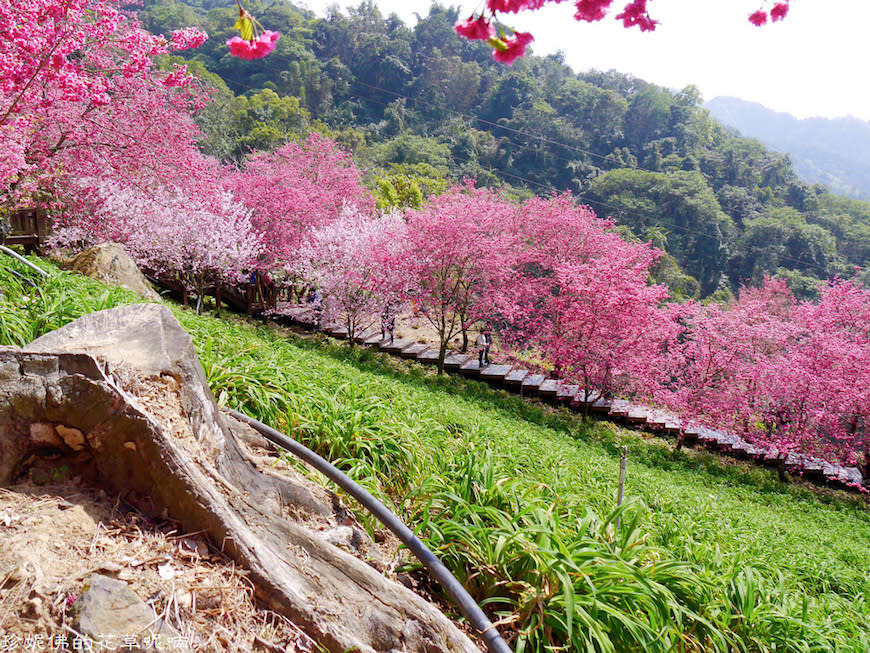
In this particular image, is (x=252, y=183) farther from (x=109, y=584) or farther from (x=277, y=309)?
(x=109, y=584)

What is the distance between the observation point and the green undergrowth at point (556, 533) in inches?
76.4

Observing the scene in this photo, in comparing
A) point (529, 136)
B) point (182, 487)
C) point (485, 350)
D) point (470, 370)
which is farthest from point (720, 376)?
point (529, 136)

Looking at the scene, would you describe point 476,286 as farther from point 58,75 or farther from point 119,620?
point 119,620

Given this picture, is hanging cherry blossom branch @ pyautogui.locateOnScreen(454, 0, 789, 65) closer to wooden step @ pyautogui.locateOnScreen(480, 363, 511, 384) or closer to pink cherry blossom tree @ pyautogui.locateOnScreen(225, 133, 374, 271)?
wooden step @ pyautogui.locateOnScreen(480, 363, 511, 384)

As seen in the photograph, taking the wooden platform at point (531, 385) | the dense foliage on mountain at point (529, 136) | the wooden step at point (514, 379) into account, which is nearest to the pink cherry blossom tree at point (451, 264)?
the wooden step at point (514, 379)

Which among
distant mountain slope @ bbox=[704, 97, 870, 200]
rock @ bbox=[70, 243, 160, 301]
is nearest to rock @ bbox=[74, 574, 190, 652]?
rock @ bbox=[70, 243, 160, 301]

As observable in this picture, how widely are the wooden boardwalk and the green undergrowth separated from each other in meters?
4.17

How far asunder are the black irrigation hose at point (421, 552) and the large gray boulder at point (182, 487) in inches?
4.3

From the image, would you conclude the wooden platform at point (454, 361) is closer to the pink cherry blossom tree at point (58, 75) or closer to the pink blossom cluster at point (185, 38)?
the pink cherry blossom tree at point (58, 75)

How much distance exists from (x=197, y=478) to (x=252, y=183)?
16.7 m

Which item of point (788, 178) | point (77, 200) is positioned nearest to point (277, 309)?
point (77, 200)

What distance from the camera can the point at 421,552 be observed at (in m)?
1.86

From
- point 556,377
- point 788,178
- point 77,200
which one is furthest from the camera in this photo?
point 788,178

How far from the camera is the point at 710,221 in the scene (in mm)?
37062
